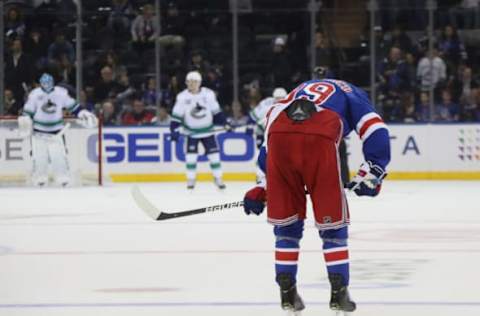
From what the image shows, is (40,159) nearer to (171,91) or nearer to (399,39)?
(171,91)

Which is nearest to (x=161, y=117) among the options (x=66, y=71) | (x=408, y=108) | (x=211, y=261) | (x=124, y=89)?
(x=124, y=89)

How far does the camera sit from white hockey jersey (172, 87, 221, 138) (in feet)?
48.0

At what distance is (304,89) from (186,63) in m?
11.4

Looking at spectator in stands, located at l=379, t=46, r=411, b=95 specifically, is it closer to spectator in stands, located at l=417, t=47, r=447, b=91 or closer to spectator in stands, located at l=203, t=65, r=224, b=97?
spectator in stands, located at l=417, t=47, r=447, b=91

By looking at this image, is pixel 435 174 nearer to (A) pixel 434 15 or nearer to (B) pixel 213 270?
(A) pixel 434 15

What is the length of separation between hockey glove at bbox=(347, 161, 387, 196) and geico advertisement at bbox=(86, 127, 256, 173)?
429 inches

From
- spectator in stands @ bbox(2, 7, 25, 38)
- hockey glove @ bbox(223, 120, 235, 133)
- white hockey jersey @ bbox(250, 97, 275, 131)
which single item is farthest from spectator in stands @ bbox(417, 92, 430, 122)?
spectator in stands @ bbox(2, 7, 25, 38)

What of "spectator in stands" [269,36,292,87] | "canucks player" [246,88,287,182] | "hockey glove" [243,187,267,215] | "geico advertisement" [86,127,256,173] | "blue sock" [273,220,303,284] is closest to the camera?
"blue sock" [273,220,303,284]

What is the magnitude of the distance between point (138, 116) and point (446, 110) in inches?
149

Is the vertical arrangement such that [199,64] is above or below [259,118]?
above

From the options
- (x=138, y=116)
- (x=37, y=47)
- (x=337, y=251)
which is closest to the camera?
(x=337, y=251)

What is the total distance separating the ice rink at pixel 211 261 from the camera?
230 inches

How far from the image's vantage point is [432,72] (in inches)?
643

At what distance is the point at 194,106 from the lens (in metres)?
14.6
